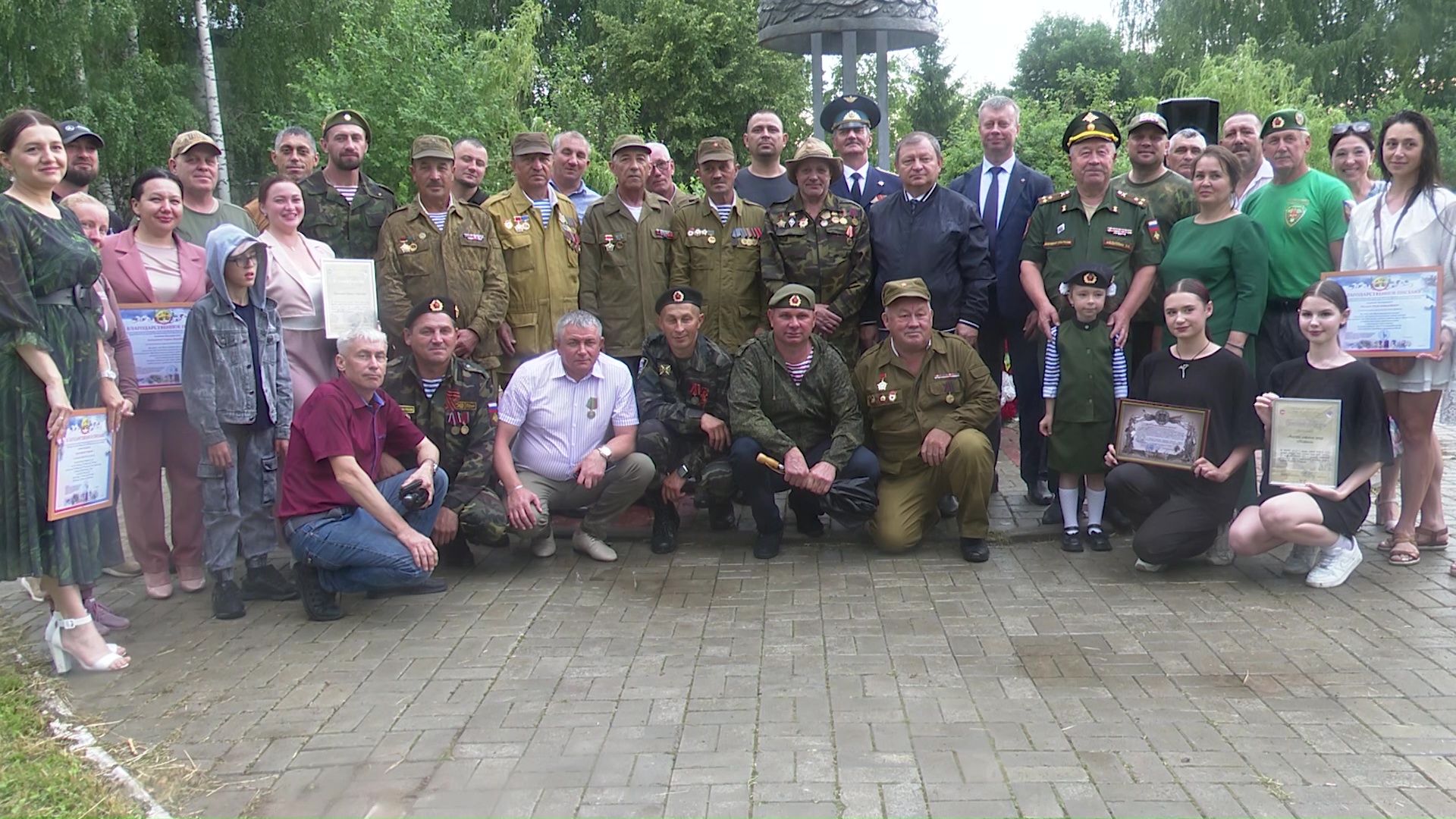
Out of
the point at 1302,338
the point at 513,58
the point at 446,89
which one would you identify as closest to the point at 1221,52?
the point at 513,58

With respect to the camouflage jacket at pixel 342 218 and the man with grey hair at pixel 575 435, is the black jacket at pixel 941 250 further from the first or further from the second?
the camouflage jacket at pixel 342 218

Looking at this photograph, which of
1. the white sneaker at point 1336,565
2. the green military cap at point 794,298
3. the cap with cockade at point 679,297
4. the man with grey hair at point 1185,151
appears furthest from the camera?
the man with grey hair at point 1185,151

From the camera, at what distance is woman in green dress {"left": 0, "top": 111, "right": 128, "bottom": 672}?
451 cm

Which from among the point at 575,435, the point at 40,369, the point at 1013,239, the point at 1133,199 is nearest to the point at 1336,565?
the point at 1133,199

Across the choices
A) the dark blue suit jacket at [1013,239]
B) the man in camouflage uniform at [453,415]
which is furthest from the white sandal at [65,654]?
the dark blue suit jacket at [1013,239]

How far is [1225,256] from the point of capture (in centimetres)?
616

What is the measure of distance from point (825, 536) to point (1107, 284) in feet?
7.22

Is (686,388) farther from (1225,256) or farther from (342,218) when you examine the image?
(1225,256)

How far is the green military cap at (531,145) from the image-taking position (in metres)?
7.07

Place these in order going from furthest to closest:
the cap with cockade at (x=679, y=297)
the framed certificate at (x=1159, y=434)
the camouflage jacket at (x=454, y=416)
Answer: the cap with cockade at (x=679, y=297) → the camouflage jacket at (x=454, y=416) → the framed certificate at (x=1159, y=434)

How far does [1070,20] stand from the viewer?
59.5 metres

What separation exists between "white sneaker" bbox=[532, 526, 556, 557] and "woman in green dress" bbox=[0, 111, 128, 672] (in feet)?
7.43

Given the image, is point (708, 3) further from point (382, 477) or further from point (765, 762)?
point (765, 762)

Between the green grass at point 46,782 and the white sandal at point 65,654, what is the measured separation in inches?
23.4
